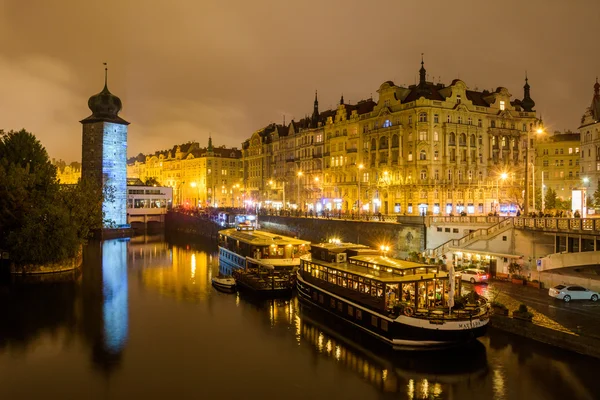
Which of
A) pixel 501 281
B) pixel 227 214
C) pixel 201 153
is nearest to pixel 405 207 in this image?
pixel 501 281

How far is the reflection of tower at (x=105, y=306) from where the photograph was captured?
96.2 feet

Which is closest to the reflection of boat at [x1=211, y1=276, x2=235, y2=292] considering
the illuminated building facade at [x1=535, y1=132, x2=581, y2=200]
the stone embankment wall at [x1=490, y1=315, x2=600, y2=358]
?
the stone embankment wall at [x1=490, y1=315, x2=600, y2=358]

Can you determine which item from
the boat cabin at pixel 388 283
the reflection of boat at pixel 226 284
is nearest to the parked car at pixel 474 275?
the boat cabin at pixel 388 283

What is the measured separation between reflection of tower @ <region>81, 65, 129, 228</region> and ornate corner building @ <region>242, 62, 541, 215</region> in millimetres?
46875

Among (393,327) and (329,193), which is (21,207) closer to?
(393,327)

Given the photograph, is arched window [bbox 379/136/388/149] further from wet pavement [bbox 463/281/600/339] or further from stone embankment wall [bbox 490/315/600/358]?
stone embankment wall [bbox 490/315/600/358]

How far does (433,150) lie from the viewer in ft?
239

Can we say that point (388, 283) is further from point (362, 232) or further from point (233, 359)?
point (362, 232)

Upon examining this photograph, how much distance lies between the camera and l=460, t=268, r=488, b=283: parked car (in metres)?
40.8

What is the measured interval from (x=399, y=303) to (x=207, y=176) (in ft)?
441

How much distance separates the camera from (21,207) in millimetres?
54312

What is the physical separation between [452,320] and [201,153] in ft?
482

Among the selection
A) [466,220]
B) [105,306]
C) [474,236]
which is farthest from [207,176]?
[474,236]

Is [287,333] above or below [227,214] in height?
below
